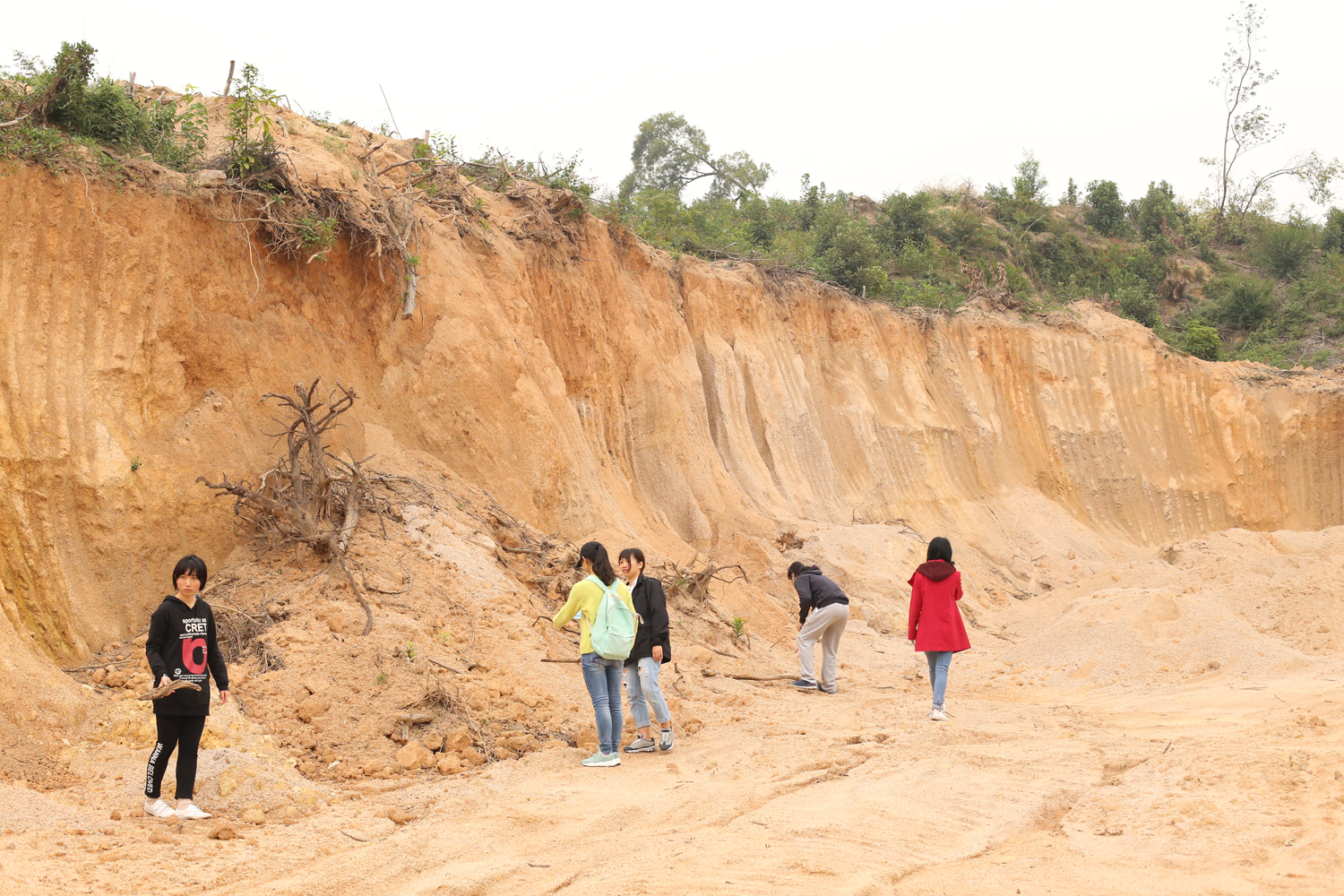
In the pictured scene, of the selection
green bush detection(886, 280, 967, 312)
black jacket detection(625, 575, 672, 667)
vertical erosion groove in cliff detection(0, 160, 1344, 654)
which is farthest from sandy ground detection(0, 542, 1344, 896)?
green bush detection(886, 280, 967, 312)

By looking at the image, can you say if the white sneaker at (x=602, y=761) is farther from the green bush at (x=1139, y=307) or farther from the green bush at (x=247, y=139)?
the green bush at (x=1139, y=307)

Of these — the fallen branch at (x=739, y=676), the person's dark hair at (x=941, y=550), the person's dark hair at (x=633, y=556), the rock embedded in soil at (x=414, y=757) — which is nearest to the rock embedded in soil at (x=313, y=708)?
the rock embedded in soil at (x=414, y=757)

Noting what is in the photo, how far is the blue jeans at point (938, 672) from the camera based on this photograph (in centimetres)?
729

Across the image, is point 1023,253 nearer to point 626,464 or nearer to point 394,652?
point 626,464

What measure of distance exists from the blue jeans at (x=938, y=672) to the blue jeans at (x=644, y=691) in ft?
7.10

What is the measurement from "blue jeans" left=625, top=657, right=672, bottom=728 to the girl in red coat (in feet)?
7.35

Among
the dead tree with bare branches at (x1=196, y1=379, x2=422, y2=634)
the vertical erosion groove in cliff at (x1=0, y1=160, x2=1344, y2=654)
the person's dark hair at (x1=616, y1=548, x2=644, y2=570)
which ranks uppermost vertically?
the vertical erosion groove in cliff at (x1=0, y1=160, x2=1344, y2=654)

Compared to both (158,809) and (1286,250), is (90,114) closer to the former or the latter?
(158,809)

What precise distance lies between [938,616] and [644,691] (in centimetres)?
247

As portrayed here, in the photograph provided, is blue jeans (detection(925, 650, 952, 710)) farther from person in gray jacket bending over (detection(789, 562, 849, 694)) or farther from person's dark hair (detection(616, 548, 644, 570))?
person's dark hair (detection(616, 548, 644, 570))

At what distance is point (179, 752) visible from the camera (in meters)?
4.92

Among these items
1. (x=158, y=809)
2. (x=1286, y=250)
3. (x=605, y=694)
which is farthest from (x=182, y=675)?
(x=1286, y=250)

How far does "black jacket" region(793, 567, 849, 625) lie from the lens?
883cm

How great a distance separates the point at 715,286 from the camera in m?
17.2
